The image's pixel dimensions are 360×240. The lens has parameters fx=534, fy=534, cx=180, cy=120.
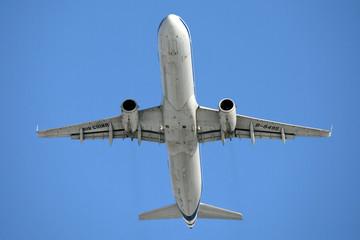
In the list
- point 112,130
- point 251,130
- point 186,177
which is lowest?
point 186,177

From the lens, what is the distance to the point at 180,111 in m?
35.8

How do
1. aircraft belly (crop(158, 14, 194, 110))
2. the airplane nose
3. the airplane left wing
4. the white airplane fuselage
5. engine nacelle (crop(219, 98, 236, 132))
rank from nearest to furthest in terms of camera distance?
the airplane nose
aircraft belly (crop(158, 14, 194, 110))
the white airplane fuselage
engine nacelle (crop(219, 98, 236, 132))
the airplane left wing

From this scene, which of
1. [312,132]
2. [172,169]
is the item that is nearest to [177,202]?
[172,169]

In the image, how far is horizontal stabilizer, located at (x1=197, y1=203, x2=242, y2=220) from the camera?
1689 inches

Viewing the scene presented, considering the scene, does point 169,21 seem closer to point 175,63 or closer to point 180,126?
point 175,63

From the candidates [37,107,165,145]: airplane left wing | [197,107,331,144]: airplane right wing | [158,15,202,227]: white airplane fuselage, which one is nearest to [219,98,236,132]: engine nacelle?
[197,107,331,144]: airplane right wing

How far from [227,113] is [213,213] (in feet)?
35.8

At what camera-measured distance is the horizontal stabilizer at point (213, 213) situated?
141 ft

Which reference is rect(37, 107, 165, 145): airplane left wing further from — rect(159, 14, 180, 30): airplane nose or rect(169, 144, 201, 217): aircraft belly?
rect(159, 14, 180, 30): airplane nose

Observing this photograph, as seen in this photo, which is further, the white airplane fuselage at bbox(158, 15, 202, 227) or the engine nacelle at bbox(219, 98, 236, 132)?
the engine nacelle at bbox(219, 98, 236, 132)

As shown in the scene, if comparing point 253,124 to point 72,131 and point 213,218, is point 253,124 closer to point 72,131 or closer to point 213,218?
point 213,218

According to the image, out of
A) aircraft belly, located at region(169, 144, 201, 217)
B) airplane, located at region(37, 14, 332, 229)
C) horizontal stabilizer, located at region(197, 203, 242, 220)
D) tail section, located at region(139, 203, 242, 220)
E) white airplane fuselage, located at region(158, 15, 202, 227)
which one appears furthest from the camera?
tail section, located at region(139, 203, 242, 220)

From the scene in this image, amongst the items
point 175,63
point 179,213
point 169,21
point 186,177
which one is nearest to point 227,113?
point 175,63

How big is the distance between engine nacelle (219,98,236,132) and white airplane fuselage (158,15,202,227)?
73.3 inches
